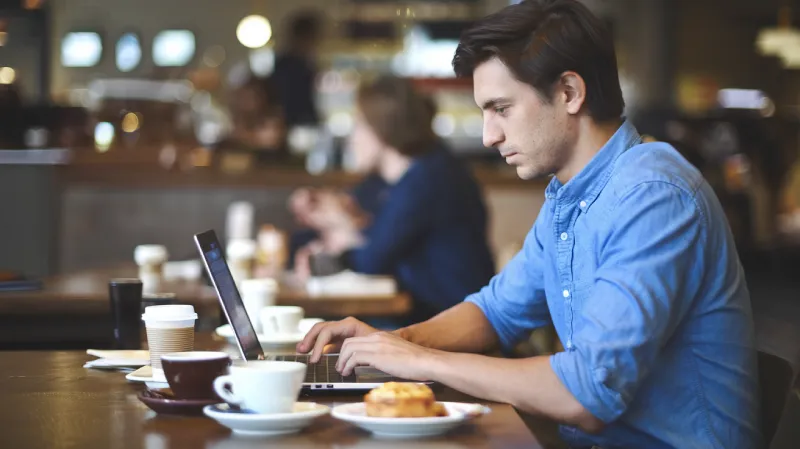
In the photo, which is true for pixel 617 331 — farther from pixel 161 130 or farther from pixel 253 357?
pixel 161 130

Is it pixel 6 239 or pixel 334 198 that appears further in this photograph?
pixel 334 198

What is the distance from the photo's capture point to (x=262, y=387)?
1509 millimetres

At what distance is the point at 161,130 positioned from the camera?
746 cm

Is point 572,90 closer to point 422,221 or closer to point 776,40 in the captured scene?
point 422,221

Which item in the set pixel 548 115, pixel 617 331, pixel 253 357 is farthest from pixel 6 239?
Result: pixel 617 331

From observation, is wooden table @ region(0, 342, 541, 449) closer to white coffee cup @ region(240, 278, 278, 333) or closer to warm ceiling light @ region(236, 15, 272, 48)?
white coffee cup @ region(240, 278, 278, 333)

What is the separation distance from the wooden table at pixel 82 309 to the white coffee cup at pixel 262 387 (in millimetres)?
1641

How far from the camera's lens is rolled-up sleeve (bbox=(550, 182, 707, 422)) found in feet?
5.52

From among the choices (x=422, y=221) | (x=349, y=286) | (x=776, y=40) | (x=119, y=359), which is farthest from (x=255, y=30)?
(x=119, y=359)

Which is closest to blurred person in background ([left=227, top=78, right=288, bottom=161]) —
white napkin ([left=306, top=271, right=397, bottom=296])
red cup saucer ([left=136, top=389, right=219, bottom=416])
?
white napkin ([left=306, top=271, right=397, bottom=296])

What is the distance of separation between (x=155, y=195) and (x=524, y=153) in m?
5.00

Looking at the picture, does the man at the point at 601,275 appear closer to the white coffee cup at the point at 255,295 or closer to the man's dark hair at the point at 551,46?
the man's dark hair at the point at 551,46

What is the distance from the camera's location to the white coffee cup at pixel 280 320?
99.7 inches

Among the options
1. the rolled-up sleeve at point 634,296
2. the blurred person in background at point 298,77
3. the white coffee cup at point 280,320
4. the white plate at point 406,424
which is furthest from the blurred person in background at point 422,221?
the blurred person in background at point 298,77
